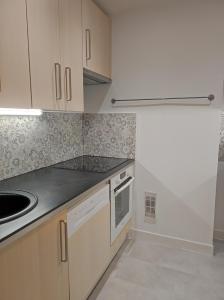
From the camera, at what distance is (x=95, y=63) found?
1.92 m

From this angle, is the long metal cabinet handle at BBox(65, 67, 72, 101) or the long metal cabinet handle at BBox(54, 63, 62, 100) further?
the long metal cabinet handle at BBox(65, 67, 72, 101)

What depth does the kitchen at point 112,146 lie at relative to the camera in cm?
117

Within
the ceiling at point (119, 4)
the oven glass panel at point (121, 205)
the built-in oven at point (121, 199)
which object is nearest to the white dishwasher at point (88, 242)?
the built-in oven at point (121, 199)

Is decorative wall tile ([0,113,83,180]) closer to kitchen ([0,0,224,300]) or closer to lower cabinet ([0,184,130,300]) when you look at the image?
kitchen ([0,0,224,300])

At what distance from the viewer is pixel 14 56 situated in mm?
1150

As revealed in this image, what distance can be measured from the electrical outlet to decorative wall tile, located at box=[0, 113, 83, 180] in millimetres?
883

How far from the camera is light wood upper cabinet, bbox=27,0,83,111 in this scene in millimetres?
1288

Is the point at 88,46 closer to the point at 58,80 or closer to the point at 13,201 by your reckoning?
the point at 58,80

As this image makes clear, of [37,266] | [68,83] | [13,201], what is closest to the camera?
[37,266]

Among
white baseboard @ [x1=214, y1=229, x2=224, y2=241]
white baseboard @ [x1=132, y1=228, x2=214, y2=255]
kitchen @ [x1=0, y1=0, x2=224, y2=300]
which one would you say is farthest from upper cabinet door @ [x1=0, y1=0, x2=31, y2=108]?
white baseboard @ [x1=214, y1=229, x2=224, y2=241]

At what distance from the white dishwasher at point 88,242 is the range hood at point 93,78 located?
0.97m

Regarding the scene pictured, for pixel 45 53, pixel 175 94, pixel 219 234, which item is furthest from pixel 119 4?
pixel 219 234

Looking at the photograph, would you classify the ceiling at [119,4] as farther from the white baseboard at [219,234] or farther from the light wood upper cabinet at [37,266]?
the white baseboard at [219,234]

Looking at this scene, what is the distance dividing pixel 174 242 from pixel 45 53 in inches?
81.2
